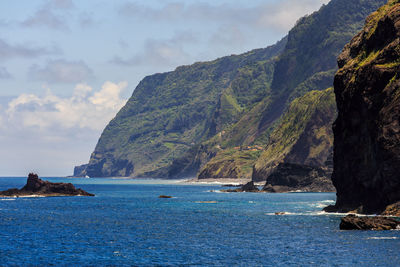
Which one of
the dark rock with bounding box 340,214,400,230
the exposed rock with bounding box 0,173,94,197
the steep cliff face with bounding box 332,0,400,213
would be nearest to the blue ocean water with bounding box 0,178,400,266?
the dark rock with bounding box 340,214,400,230

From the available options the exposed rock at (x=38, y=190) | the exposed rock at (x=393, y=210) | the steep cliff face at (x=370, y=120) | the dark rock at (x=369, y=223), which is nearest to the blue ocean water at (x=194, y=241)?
the dark rock at (x=369, y=223)

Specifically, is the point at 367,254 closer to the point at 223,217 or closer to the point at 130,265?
the point at 130,265

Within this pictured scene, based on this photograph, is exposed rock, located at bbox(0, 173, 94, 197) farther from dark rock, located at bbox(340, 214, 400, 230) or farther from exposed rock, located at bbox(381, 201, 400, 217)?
dark rock, located at bbox(340, 214, 400, 230)

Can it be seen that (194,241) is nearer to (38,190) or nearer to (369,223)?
(369,223)

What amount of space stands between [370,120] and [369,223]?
2022 cm

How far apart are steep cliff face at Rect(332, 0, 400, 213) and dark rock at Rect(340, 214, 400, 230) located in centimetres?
923

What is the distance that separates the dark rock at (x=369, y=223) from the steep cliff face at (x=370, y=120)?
9.23 m

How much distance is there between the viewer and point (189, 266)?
54969mm

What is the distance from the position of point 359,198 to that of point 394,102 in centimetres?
1954

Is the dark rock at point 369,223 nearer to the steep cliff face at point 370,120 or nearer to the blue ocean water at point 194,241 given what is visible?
the blue ocean water at point 194,241

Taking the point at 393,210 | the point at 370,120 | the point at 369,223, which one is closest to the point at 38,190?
the point at 370,120

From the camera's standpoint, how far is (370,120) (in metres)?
91.5

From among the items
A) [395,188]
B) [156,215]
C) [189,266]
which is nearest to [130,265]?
[189,266]

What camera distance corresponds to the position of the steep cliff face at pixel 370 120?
282 ft
